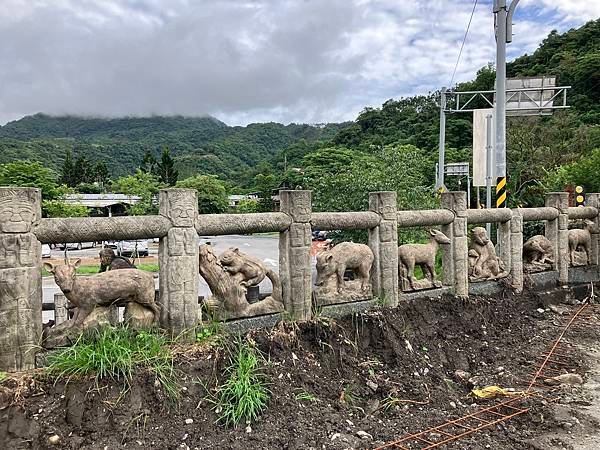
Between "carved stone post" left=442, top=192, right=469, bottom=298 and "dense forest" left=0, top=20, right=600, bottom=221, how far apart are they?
151 inches

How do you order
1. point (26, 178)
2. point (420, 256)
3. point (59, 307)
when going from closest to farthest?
point (59, 307), point (420, 256), point (26, 178)

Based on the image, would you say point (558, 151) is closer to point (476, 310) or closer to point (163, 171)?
point (476, 310)

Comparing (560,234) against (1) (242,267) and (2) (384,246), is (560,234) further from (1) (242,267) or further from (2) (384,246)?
(1) (242,267)

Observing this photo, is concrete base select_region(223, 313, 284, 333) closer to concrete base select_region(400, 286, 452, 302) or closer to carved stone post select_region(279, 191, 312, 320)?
carved stone post select_region(279, 191, 312, 320)

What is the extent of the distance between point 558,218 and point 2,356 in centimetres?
793

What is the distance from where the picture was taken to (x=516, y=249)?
7770 millimetres

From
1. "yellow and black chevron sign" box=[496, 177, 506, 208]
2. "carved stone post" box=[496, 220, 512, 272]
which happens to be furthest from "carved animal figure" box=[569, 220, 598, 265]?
"carved stone post" box=[496, 220, 512, 272]

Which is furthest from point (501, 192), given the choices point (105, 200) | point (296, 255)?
point (105, 200)

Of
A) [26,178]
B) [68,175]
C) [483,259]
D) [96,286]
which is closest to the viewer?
[96,286]

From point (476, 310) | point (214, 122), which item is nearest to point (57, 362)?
point (476, 310)

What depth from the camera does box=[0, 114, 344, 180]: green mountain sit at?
275 feet

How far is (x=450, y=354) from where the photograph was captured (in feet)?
18.8

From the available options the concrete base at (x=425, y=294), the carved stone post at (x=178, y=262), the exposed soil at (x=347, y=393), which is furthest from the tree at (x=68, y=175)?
the carved stone post at (x=178, y=262)

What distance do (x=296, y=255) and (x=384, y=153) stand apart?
8.33 metres
